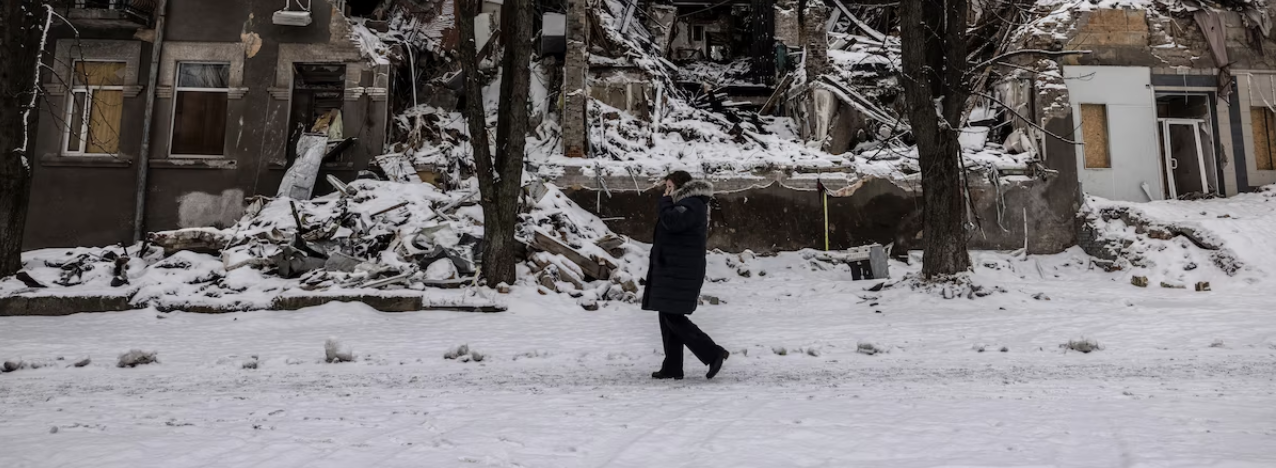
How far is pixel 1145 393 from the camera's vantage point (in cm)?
372

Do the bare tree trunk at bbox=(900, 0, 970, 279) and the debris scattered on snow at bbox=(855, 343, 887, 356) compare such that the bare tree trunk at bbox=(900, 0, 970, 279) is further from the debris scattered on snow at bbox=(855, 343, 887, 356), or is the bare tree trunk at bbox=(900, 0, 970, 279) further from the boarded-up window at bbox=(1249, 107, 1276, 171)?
the boarded-up window at bbox=(1249, 107, 1276, 171)

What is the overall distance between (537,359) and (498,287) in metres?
3.36

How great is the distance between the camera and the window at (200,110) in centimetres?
1260

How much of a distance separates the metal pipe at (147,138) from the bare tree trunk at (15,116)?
3409mm

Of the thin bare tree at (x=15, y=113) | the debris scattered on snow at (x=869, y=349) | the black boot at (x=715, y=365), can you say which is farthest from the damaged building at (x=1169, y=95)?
the thin bare tree at (x=15, y=113)

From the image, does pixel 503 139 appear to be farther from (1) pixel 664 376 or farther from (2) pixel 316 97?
(2) pixel 316 97

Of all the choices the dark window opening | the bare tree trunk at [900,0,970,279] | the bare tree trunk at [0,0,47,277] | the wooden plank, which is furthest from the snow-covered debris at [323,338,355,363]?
the dark window opening

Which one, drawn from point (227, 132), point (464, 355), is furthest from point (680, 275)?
point (227, 132)

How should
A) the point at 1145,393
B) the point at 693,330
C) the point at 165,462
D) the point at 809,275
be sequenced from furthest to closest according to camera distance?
the point at 809,275, the point at 693,330, the point at 1145,393, the point at 165,462

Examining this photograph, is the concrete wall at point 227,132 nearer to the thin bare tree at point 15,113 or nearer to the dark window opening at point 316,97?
the dark window opening at point 316,97

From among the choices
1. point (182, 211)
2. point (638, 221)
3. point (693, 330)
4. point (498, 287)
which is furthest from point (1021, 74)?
point (182, 211)

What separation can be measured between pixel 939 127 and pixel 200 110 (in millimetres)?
13159

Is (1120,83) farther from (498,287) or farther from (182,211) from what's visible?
(182,211)

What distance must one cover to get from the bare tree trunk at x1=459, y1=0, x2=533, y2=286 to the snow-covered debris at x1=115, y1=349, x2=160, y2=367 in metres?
4.08
